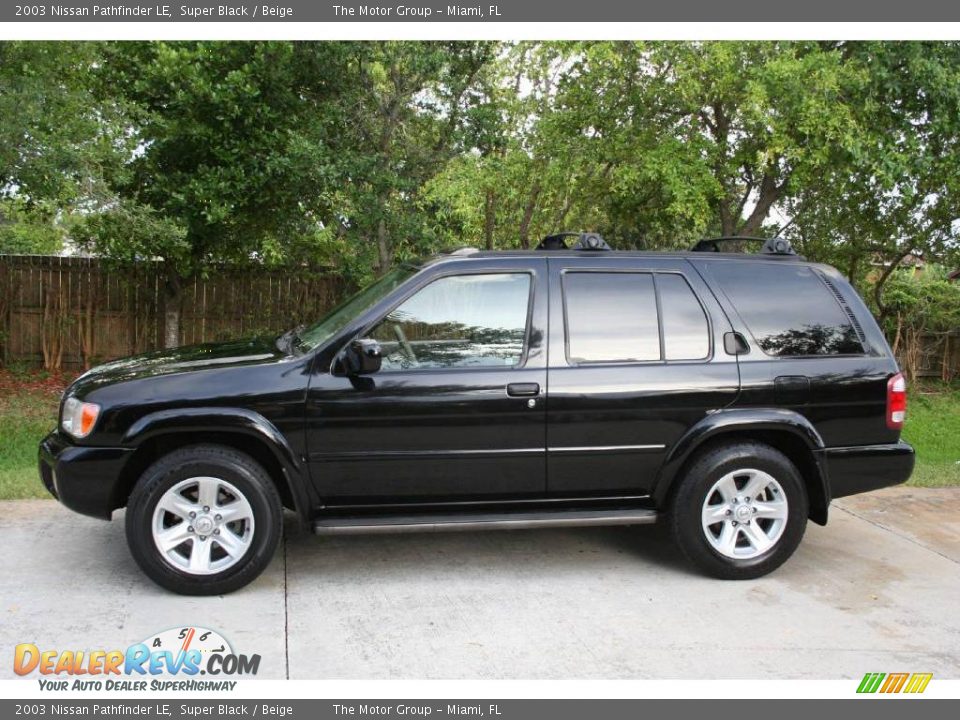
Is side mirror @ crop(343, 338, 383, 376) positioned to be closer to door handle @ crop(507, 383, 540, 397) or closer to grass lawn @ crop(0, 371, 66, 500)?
door handle @ crop(507, 383, 540, 397)

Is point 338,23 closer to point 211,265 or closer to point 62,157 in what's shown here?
point 62,157

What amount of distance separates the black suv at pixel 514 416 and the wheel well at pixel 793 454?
0.5 inches

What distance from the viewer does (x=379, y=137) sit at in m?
10.7

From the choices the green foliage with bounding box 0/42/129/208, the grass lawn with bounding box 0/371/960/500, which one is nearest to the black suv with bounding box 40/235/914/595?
the grass lawn with bounding box 0/371/960/500

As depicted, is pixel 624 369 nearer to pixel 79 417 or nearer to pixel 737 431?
pixel 737 431

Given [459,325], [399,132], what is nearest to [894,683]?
[459,325]

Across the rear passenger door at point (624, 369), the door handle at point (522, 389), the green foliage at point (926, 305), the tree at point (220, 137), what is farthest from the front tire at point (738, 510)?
the green foliage at point (926, 305)

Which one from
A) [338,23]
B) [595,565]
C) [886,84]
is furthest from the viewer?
[886,84]

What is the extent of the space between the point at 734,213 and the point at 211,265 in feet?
23.2

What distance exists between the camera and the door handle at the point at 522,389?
480cm

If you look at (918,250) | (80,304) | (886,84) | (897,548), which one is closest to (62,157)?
(80,304)

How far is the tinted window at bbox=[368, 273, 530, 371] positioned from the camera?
4.82 m

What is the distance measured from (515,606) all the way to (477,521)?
496mm

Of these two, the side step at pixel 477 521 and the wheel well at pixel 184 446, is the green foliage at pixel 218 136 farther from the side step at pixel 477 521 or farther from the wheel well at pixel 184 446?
the side step at pixel 477 521
